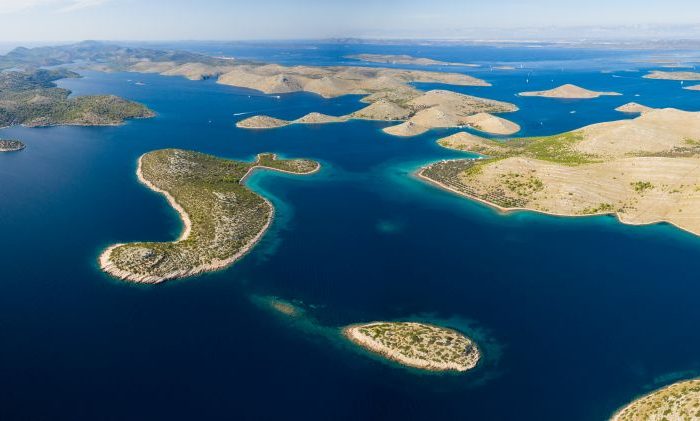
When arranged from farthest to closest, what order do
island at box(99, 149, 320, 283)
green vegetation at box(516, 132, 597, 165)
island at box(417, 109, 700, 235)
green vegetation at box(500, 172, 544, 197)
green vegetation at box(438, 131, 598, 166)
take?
green vegetation at box(438, 131, 598, 166), green vegetation at box(516, 132, 597, 165), green vegetation at box(500, 172, 544, 197), island at box(417, 109, 700, 235), island at box(99, 149, 320, 283)

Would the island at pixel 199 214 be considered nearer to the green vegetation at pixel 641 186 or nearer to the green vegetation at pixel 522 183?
the green vegetation at pixel 522 183

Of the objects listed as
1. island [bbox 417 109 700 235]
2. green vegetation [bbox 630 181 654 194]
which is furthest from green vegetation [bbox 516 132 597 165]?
green vegetation [bbox 630 181 654 194]

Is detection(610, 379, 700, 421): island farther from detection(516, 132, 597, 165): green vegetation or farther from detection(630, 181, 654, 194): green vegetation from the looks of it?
detection(516, 132, 597, 165): green vegetation

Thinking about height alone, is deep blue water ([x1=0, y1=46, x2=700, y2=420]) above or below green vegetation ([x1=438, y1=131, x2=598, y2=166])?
below

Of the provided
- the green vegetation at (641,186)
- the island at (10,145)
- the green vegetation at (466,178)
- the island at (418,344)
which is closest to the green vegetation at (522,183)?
the green vegetation at (466,178)

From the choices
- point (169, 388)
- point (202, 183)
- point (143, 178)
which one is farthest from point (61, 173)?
point (169, 388)

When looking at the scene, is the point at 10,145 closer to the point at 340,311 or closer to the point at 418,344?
the point at 340,311

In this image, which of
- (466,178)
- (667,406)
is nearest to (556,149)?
(466,178)
